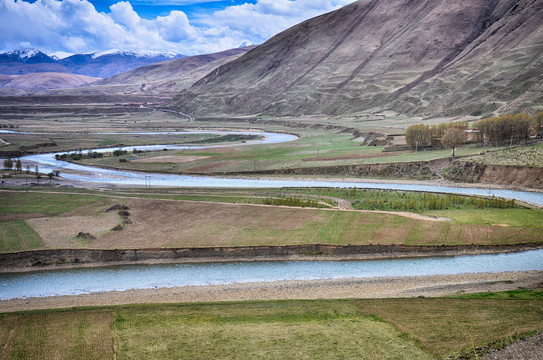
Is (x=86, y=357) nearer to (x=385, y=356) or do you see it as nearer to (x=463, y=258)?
(x=385, y=356)

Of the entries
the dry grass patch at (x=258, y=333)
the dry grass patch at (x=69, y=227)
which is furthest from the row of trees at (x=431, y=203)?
the dry grass patch at (x=258, y=333)

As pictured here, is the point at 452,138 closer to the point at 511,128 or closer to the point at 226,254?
the point at 511,128

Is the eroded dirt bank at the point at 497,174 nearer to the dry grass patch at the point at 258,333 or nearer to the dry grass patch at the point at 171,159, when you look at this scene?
the dry grass patch at the point at 258,333

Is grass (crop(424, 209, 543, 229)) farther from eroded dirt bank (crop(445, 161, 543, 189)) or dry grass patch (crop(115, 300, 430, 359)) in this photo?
dry grass patch (crop(115, 300, 430, 359))

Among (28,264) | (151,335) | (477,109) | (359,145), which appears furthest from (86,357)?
(477,109)

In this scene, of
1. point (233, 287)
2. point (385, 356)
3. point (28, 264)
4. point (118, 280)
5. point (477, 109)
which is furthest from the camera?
point (477, 109)
